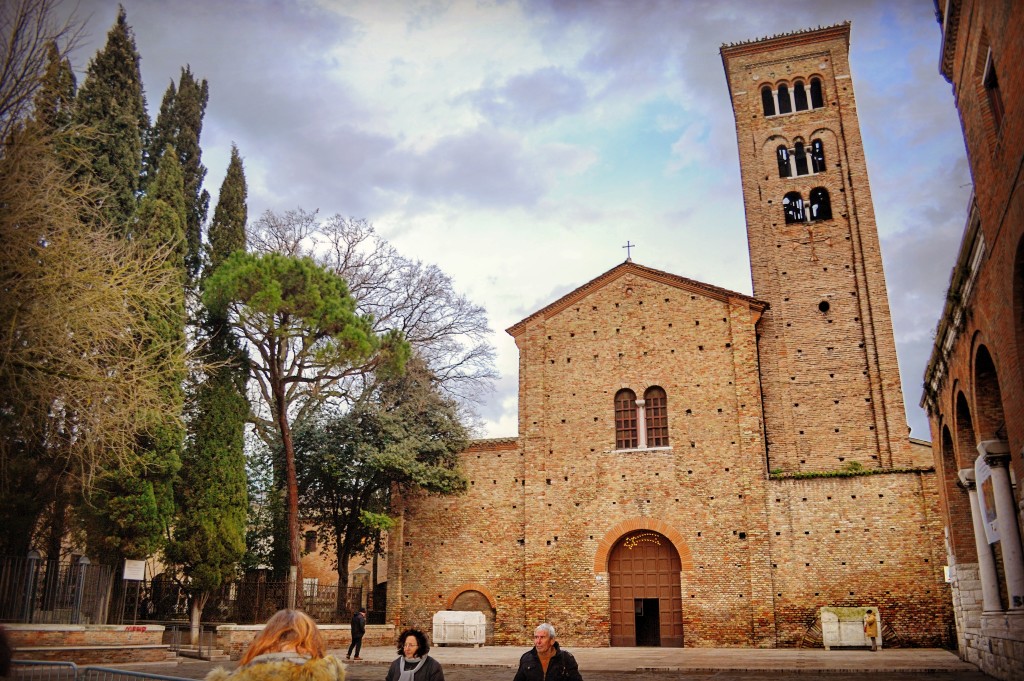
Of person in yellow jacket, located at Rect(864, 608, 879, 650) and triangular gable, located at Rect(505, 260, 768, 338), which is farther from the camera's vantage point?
triangular gable, located at Rect(505, 260, 768, 338)

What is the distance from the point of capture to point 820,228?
23703 mm

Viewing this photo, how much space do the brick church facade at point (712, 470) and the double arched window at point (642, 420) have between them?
49 mm

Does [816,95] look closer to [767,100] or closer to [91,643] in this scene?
[767,100]

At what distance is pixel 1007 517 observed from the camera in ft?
34.4

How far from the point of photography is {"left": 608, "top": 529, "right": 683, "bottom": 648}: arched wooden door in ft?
63.3

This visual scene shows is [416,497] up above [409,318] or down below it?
below

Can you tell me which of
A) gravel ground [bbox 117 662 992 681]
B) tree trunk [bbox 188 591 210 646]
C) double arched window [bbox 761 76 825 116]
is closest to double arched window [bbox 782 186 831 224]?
double arched window [bbox 761 76 825 116]

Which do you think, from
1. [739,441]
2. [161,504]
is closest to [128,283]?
[161,504]

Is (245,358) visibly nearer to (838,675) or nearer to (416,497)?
(416,497)

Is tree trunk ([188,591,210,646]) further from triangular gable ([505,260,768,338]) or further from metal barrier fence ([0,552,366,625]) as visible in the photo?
triangular gable ([505,260,768,338])

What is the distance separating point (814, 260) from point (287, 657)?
22627 mm

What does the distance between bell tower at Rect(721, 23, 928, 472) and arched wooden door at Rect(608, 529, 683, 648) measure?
14.4ft

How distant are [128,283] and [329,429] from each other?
11.6m

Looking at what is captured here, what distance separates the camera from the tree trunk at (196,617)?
675 inches
